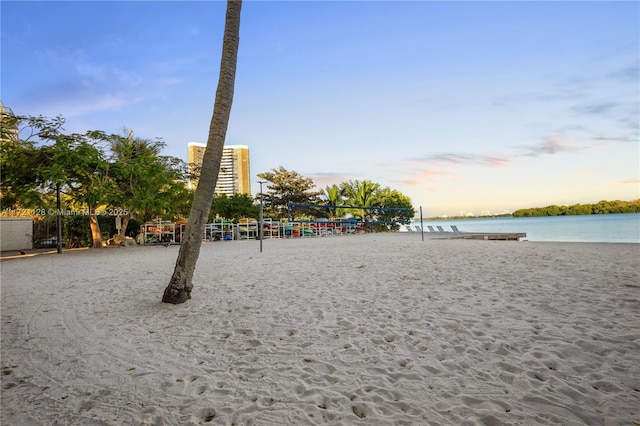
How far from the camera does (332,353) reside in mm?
2975

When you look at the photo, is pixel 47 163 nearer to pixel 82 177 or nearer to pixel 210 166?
pixel 82 177

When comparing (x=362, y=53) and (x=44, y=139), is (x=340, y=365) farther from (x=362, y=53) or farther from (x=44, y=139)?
(x=44, y=139)

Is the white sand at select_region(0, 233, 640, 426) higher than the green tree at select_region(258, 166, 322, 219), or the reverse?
the green tree at select_region(258, 166, 322, 219)

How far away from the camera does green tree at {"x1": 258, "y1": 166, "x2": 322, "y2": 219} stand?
3366cm

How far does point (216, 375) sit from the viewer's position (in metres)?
2.61

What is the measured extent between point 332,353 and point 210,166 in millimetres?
3193

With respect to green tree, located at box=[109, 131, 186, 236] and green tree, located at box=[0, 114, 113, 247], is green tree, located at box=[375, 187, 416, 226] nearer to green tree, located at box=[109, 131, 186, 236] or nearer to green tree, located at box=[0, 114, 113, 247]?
green tree, located at box=[109, 131, 186, 236]

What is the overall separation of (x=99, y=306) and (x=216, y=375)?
128 inches

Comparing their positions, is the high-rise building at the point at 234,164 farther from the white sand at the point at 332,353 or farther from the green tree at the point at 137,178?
the white sand at the point at 332,353

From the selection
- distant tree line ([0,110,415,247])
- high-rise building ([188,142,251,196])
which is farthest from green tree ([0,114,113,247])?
high-rise building ([188,142,251,196])

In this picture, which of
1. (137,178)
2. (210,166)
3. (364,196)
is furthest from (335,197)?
(210,166)

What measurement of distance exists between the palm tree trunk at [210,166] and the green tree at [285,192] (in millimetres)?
28446

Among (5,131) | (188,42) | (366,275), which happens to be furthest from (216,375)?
(5,131)

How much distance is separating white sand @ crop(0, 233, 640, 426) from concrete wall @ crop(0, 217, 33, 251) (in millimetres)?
12902
